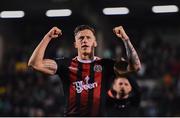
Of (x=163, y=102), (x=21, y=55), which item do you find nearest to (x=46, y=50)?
(x=21, y=55)

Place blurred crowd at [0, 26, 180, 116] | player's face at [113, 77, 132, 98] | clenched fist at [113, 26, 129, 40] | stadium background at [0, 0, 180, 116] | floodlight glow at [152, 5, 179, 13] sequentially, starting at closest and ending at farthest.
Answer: clenched fist at [113, 26, 129, 40], floodlight glow at [152, 5, 179, 13], player's face at [113, 77, 132, 98], stadium background at [0, 0, 180, 116], blurred crowd at [0, 26, 180, 116]

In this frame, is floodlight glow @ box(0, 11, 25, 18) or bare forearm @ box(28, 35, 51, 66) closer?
bare forearm @ box(28, 35, 51, 66)

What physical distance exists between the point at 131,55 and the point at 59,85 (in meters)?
3.48

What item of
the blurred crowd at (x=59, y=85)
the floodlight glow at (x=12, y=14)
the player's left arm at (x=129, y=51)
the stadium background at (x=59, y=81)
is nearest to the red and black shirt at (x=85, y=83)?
the player's left arm at (x=129, y=51)

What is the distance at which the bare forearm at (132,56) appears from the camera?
2.54 meters

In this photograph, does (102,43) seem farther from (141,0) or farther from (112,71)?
(112,71)

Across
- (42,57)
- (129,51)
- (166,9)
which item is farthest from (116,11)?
(42,57)

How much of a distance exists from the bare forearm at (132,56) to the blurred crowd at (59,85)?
2.94 m

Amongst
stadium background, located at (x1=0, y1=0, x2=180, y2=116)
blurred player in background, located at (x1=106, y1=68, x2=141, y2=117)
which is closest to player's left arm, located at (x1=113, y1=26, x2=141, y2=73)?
blurred player in background, located at (x1=106, y1=68, x2=141, y2=117)

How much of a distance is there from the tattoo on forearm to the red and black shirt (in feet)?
0.39

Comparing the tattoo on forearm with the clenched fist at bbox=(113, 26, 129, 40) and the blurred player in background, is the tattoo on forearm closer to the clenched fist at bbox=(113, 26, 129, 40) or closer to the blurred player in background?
the clenched fist at bbox=(113, 26, 129, 40)

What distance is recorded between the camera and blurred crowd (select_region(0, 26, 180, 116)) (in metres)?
5.94

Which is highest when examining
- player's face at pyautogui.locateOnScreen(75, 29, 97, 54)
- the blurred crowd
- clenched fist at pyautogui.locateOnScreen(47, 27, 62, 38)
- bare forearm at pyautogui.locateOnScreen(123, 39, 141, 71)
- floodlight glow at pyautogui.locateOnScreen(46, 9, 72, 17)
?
floodlight glow at pyautogui.locateOnScreen(46, 9, 72, 17)

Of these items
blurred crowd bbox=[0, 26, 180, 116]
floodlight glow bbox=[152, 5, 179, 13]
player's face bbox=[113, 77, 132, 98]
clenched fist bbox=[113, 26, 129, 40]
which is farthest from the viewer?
blurred crowd bbox=[0, 26, 180, 116]
